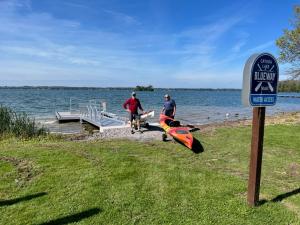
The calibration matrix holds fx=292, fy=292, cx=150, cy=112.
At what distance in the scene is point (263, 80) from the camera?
175 inches

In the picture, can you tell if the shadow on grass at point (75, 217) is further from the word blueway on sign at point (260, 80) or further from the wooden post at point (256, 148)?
the word blueway on sign at point (260, 80)

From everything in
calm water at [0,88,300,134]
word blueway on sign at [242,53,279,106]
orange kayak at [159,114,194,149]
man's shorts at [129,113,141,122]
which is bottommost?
calm water at [0,88,300,134]

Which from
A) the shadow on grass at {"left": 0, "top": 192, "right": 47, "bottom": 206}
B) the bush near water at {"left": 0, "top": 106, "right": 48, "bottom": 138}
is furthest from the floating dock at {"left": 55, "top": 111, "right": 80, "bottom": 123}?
the shadow on grass at {"left": 0, "top": 192, "right": 47, "bottom": 206}

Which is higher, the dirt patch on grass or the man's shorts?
the man's shorts

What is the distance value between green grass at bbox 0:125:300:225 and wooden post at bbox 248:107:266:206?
10.7 inches

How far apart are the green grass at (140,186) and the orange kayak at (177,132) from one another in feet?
2.41

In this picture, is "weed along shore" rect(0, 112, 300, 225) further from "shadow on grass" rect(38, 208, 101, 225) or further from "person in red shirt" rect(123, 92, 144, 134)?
"person in red shirt" rect(123, 92, 144, 134)

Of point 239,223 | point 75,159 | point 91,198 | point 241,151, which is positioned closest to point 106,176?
point 91,198

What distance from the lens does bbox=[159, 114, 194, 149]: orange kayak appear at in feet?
31.7

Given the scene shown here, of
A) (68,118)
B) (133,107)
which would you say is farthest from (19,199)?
(68,118)

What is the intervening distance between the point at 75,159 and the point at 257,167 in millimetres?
4513

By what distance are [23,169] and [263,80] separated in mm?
5257

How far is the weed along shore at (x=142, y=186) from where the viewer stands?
4316mm

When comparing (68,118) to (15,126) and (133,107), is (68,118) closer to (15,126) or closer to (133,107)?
(15,126)
